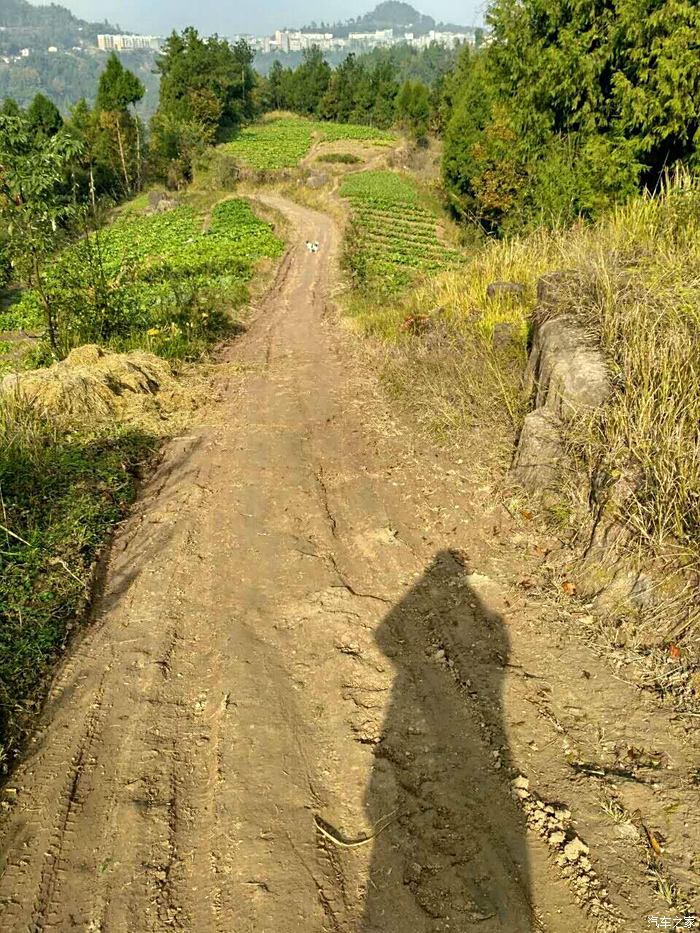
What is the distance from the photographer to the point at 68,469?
5715mm

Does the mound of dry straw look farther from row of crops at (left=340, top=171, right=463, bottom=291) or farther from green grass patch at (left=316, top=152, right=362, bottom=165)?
green grass patch at (left=316, top=152, right=362, bottom=165)

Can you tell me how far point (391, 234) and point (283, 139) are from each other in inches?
1436

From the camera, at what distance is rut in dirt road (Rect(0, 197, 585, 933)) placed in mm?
2518

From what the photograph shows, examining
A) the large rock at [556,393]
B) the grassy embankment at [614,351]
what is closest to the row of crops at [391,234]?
the grassy embankment at [614,351]

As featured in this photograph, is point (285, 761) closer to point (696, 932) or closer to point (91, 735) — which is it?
point (91, 735)

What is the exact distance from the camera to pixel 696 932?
2.23 meters

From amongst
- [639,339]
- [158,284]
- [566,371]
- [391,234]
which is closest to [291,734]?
[566,371]

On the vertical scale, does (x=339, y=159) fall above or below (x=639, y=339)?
above

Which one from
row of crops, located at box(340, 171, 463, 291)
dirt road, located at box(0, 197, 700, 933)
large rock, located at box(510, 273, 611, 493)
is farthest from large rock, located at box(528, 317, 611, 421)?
row of crops, located at box(340, 171, 463, 291)

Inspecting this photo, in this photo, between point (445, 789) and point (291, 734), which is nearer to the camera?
point (445, 789)

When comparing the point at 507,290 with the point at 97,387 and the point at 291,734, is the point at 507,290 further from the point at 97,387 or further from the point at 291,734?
the point at 291,734

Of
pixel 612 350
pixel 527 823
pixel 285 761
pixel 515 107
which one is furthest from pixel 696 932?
pixel 515 107

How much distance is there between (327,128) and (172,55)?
16.2 m

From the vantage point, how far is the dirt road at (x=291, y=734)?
2.52 metres
